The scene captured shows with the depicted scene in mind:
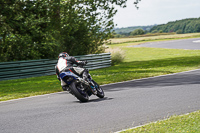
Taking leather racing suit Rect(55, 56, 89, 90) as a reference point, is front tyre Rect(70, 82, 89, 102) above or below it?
below

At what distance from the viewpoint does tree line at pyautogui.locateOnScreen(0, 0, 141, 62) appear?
19.7 m

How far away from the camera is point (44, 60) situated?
19.0 m

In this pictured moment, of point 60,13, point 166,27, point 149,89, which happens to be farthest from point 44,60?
point 166,27

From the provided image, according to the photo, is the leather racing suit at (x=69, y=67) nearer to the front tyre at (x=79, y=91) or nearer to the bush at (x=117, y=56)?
the front tyre at (x=79, y=91)

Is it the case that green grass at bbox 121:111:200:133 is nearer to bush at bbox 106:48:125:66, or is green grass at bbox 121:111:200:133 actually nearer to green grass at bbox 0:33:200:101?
green grass at bbox 0:33:200:101

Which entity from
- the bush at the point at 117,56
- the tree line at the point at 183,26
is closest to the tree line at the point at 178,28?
the tree line at the point at 183,26

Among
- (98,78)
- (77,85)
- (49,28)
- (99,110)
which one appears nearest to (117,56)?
(49,28)

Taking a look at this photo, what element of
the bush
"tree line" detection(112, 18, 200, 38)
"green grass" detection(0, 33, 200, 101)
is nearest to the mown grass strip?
"green grass" detection(0, 33, 200, 101)

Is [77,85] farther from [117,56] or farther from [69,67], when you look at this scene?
[117,56]

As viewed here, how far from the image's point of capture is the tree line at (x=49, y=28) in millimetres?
19719

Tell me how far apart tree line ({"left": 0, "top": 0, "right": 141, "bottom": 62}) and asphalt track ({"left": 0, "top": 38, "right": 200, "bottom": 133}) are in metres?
9.66

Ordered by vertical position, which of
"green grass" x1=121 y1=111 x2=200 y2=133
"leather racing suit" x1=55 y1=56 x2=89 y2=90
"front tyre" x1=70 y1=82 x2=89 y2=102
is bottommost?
"green grass" x1=121 y1=111 x2=200 y2=133

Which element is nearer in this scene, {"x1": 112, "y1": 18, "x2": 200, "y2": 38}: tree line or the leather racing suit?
the leather racing suit

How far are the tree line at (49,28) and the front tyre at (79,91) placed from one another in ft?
37.8
